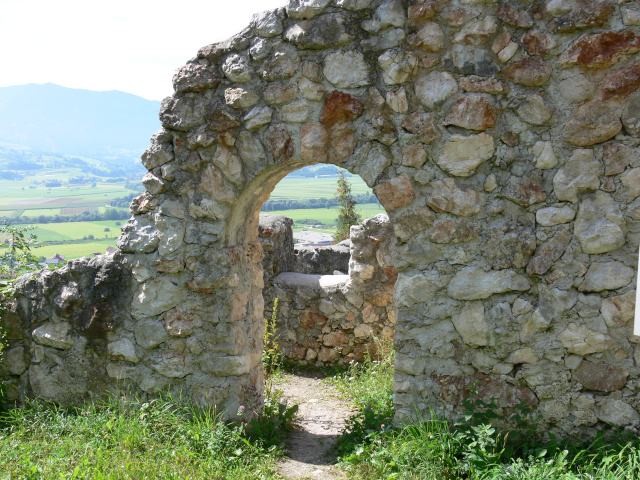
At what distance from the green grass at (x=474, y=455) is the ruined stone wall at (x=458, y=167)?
138 millimetres

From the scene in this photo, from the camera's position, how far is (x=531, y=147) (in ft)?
9.74

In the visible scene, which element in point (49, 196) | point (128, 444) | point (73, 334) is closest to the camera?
point (128, 444)

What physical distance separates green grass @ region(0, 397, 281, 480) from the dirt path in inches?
7.8

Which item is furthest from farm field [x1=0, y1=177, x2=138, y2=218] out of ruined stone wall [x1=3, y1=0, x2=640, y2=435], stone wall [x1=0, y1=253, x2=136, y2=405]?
ruined stone wall [x1=3, y1=0, x2=640, y2=435]

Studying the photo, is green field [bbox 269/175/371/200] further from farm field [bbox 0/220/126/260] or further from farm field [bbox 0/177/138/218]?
farm field [bbox 0/220/126/260]

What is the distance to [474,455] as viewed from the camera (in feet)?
9.39

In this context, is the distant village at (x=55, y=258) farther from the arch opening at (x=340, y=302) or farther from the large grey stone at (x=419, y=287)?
the arch opening at (x=340, y=302)

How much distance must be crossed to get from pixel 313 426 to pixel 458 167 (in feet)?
8.85

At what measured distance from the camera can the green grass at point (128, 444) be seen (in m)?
3.09

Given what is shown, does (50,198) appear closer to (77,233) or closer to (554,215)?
(77,233)

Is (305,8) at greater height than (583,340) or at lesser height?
greater

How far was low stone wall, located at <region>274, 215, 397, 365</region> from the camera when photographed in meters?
5.80

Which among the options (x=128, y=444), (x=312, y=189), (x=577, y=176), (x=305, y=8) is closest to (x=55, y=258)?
(x=128, y=444)

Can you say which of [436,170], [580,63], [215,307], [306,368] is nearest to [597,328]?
[436,170]
